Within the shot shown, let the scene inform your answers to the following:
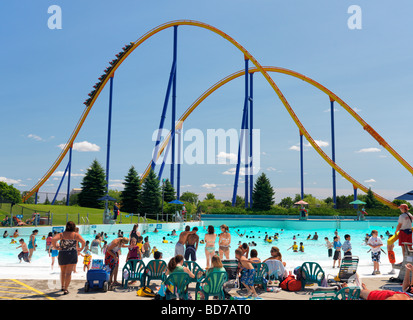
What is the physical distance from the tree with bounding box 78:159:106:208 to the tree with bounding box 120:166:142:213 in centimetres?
252

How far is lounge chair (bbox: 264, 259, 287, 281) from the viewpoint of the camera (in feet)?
26.2

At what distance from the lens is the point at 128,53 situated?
37969 mm

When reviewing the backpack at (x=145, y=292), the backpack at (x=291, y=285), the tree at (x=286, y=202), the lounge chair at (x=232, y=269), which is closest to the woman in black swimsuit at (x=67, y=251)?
the backpack at (x=145, y=292)

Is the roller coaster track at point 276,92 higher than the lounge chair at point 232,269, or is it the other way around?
the roller coaster track at point 276,92

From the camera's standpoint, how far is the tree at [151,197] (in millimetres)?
36969

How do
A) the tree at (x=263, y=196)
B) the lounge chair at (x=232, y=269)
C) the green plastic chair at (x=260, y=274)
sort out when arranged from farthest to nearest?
the tree at (x=263, y=196)
the lounge chair at (x=232, y=269)
the green plastic chair at (x=260, y=274)

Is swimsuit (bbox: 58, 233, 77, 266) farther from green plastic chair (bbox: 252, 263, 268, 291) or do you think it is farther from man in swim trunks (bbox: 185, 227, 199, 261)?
green plastic chair (bbox: 252, 263, 268, 291)

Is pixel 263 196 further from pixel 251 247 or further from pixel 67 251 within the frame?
pixel 67 251

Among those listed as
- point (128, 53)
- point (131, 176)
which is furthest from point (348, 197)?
point (128, 53)

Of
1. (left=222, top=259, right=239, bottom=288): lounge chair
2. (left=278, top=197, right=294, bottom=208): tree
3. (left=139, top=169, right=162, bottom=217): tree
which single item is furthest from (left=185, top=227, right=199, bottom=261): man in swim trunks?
(left=278, top=197, right=294, bottom=208): tree

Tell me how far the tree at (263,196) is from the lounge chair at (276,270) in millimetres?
33283

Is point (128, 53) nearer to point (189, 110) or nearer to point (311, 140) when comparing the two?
point (189, 110)

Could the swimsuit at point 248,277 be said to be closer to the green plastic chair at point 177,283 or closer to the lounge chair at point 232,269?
the lounge chair at point 232,269
